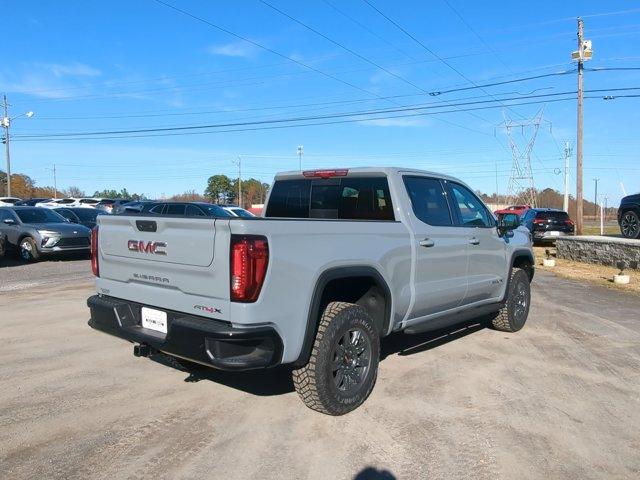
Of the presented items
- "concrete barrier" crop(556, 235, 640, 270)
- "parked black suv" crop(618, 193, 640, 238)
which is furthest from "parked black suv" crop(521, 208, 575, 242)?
"parked black suv" crop(618, 193, 640, 238)

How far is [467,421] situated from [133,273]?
2.85m

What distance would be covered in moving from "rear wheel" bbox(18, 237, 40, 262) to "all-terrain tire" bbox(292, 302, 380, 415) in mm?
12471

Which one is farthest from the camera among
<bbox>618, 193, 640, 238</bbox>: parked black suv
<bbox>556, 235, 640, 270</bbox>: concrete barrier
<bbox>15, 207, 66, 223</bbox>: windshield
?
<bbox>618, 193, 640, 238</bbox>: parked black suv

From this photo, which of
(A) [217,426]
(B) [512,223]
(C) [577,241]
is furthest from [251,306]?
(C) [577,241]

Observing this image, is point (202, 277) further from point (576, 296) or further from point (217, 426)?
point (576, 296)

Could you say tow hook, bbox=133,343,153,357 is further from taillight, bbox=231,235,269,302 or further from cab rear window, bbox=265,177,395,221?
cab rear window, bbox=265,177,395,221

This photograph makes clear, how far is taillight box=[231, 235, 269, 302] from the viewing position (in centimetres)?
348

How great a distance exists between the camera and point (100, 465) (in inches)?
132

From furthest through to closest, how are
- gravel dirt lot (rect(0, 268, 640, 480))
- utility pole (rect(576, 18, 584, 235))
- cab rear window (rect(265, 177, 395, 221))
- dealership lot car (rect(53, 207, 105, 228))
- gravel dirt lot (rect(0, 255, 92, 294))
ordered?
utility pole (rect(576, 18, 584, 235)) < dealership lot car (rect(53, 207, 105, 228)) < gravel dirt lot (rect(0, 255, 92, 294)) < cab rear window (rect(265, 177, 395, 221)) < gravel dirt lot (rect(0, 268, 640, 480))

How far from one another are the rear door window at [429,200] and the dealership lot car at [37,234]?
38.6 ft

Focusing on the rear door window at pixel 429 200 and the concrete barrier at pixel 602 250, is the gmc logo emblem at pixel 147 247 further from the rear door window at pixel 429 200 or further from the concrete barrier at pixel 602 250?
the concrete barrier at pixel 602 250

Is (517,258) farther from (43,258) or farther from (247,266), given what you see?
(43,258)

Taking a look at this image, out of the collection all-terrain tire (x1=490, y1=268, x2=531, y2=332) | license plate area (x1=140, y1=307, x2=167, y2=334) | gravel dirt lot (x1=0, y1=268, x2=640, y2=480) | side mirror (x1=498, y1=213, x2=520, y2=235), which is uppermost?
side mirror (x1=498, y1=213, x2=520, y2=235)

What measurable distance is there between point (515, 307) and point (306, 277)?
13.9 feet
